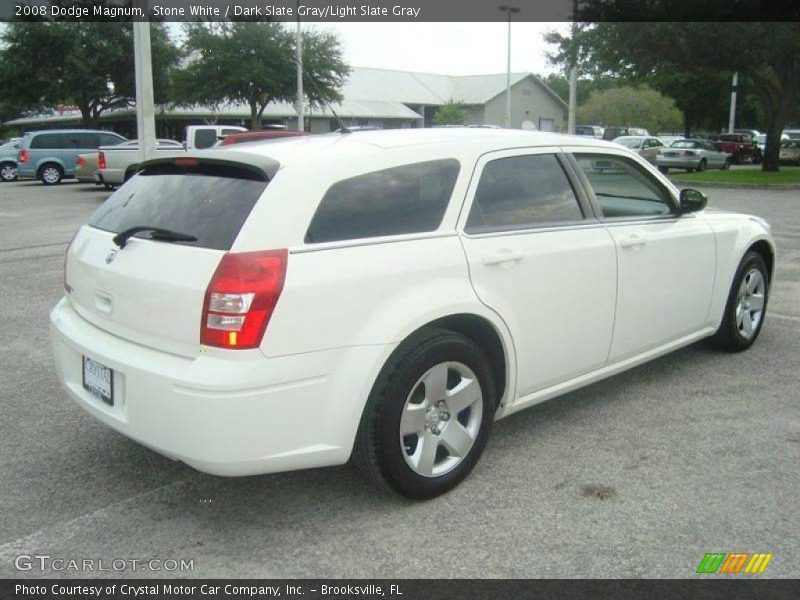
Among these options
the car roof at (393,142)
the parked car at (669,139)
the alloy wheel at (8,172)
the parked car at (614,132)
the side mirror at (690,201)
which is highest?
the parked car at (614,132)

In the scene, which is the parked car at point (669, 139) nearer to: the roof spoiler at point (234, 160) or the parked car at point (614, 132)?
the parked car at point (614, 132)

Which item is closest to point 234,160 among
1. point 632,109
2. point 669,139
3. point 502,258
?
point 502,258

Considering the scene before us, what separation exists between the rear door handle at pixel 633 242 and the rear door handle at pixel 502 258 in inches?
33.9

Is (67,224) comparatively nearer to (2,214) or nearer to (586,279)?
(2,214)

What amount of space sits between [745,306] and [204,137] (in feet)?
53.0

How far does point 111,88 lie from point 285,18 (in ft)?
37.1

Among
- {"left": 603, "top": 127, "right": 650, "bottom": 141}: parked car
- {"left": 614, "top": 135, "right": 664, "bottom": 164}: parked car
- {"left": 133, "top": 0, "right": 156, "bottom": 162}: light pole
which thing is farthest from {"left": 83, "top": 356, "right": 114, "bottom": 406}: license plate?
{"left": 603, "top": 127, "right": 650, "bottom": 141}: parked car

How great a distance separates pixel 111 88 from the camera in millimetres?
40500

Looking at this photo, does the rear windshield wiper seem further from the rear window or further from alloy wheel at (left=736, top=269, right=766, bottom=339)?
alloy wheel at (left=736, top=269, right=766, bottom=339)

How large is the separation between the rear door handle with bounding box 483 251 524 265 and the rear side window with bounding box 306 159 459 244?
11.7 inches

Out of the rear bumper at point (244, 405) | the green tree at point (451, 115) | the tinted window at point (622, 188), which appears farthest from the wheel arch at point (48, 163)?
the green tree at point (451, 115)

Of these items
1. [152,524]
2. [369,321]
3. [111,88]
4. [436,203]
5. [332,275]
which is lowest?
[152,524]

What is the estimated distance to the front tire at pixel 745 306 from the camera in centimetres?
550

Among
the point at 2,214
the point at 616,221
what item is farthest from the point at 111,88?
the point at 616,221
